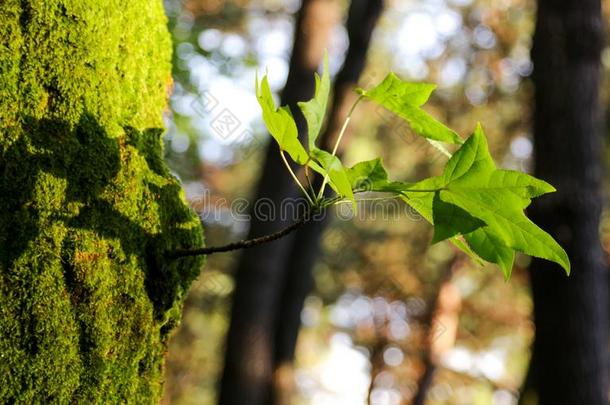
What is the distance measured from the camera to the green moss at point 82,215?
0.98 metres

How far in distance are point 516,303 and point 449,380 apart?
3.39 metres

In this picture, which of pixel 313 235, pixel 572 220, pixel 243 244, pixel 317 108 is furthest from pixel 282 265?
pixel 317 108

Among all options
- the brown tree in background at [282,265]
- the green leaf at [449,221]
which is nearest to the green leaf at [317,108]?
the green leaf at [449,221]

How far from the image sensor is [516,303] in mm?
15422

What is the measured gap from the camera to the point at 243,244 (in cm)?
113

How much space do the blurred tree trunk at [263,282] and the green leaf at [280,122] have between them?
177 inches

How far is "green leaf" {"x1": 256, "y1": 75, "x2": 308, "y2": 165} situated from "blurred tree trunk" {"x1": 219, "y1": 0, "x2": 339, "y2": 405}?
14.8ft

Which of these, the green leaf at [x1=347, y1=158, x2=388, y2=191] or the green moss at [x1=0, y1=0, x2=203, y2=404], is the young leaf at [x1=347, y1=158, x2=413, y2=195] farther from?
the green moss at [x1=0, y1=0, x2=203, y2=404]

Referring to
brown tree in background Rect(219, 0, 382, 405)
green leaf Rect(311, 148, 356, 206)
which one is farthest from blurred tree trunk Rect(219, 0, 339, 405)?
green leaf Rect(311, 148, 356, 206)

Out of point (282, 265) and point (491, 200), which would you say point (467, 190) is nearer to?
point (491, 200)

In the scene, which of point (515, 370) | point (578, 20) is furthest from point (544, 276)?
point (515, 370)

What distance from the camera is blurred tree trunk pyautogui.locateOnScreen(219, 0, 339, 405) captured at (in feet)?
18.1

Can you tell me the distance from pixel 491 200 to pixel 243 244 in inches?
17.3

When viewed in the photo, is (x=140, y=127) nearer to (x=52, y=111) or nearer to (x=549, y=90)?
(x=52, y=111)
